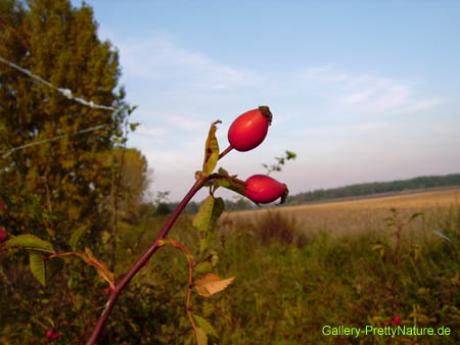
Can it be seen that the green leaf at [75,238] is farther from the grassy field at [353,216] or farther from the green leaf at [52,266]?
the grassy field at [353,216]

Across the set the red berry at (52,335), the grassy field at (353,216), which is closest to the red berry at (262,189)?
the red berry at (52,335)

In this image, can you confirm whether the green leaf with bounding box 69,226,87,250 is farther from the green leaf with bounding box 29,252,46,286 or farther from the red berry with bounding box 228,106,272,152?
the red berry with bounding box 228,106,272,152

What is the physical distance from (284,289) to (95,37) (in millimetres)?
7802

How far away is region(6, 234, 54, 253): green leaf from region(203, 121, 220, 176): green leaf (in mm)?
276

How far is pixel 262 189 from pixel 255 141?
0.22ft

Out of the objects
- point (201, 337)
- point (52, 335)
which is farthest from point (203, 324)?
point (52, 335)

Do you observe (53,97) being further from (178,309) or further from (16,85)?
(178,309)

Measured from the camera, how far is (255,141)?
509mm

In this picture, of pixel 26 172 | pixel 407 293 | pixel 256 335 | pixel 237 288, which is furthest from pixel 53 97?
pixel 407 293

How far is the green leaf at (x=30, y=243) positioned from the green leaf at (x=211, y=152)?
10.9 inches

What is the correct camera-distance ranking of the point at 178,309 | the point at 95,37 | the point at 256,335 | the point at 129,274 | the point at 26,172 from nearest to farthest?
the point at 129,274 < the point at 178,309 < the point at 256,335 < the point at 26,172 < the point at 95,37

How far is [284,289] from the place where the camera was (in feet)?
13.6

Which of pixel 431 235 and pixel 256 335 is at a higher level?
pixel 431 235

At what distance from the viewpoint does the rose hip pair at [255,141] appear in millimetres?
483
